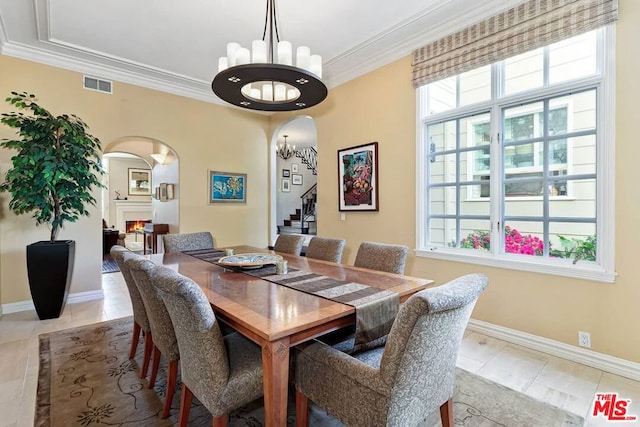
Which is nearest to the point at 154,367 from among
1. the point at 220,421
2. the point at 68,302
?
the point at 220,421

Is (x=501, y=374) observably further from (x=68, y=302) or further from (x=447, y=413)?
(x=68, y=302)

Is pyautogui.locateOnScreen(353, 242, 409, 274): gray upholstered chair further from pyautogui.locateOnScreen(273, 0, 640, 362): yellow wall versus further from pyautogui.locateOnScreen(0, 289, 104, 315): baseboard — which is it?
pyautogui.locateOnScreen(0, 289, 104, 315): baseboard

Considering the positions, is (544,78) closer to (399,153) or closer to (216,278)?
(399,153)

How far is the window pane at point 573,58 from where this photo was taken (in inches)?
94.3

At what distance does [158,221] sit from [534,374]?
666 centimetres

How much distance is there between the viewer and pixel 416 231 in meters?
3.45

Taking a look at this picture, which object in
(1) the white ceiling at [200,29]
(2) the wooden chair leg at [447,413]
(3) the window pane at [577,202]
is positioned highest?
(1) the white ceiling at [200,29]

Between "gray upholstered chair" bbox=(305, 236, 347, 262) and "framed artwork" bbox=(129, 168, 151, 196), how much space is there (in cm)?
915

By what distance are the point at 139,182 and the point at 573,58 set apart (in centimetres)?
Answer: 1105

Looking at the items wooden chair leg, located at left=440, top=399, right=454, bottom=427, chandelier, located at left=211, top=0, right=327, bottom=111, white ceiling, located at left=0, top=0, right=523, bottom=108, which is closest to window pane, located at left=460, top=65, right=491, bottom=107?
white ceiling, located at left=0, top=0, right=523, bottom=108

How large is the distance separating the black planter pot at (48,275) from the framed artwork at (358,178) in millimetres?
3325

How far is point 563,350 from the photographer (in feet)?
8.07

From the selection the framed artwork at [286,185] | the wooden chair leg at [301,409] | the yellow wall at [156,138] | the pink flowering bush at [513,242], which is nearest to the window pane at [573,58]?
the pink flowering bush at [513,242]

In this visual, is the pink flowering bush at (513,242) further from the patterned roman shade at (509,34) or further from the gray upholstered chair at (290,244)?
the gray upholstered chair at (290,244)
